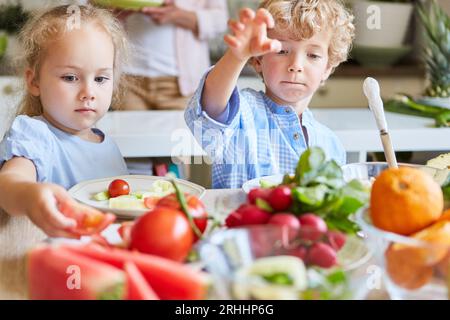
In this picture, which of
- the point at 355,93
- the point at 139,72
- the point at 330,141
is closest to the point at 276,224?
the point at 330,141

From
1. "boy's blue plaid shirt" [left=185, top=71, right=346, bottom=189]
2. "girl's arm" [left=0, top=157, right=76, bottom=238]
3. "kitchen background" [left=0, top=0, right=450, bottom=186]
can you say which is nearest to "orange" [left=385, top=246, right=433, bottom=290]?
"girl's arm" [left=0, top=157, right=76, bottom=238]

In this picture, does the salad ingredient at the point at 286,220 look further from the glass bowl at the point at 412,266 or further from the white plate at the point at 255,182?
the white plate at the point at 255,182

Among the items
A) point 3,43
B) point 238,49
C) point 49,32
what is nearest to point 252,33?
point 238,49

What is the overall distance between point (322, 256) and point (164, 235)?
6.0 inches

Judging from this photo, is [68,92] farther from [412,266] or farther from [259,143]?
[412,266]

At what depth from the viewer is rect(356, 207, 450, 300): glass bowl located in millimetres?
595

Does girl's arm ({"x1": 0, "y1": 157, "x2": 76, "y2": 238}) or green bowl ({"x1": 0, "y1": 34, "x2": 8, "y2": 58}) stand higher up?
green bowl ({"x1": 0, "y1": 34, "x2": 8, "y2": 58})

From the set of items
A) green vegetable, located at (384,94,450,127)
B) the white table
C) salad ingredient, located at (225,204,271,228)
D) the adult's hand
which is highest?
the adult's hand

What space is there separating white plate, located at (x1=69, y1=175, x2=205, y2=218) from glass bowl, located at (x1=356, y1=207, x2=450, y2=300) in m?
0.40

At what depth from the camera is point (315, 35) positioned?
51.8 inches

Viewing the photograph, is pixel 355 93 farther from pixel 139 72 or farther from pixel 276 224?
pixel 276 224

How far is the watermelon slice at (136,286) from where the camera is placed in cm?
57

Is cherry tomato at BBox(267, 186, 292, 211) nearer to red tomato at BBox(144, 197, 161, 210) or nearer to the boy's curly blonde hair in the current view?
red tomato at BBox(144, 197, 161, 210)

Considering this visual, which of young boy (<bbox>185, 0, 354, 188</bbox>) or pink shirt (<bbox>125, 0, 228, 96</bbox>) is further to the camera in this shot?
pink shirt (<bbox>125, 0, 228, 96</bbox>)
